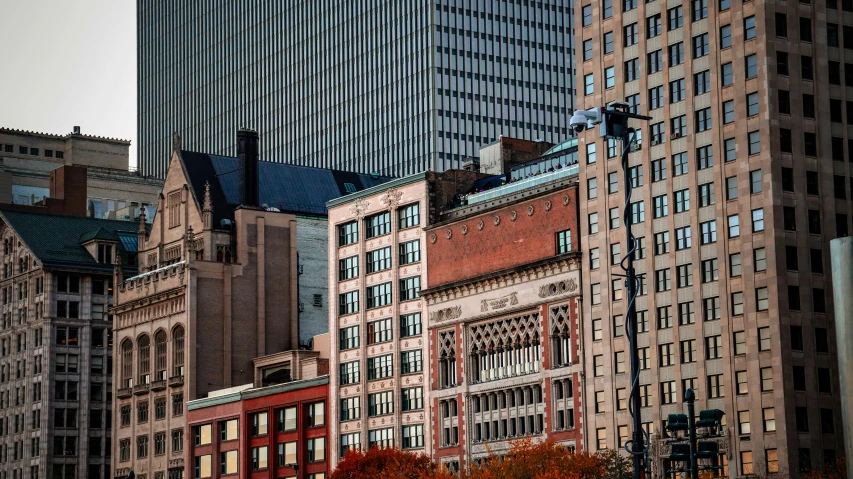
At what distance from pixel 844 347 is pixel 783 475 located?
5469cm

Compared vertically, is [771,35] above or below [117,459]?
above

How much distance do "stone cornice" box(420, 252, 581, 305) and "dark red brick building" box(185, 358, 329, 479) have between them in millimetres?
19157

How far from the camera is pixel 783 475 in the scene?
112750 millimetres

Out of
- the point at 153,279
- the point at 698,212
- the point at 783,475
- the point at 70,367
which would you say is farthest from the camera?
the point at 70,367

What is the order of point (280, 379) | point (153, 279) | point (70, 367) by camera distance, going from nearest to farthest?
point (280, 379), point (153, 279), point (70, 367)

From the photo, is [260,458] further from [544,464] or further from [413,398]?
[544,464]

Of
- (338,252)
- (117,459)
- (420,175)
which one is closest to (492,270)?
(420,175)

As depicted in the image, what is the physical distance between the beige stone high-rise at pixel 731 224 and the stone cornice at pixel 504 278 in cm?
212

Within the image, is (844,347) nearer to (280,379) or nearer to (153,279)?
(280,379)

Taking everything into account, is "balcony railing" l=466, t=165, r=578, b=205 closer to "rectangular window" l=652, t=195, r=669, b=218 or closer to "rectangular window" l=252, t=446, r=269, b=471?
"rectangular window" l=652, t=195, r=669, b=218

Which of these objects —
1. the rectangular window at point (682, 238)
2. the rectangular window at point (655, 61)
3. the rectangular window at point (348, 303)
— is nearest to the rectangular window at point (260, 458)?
the rectangular window at point (348, 303)

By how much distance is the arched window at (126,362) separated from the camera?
183125mm

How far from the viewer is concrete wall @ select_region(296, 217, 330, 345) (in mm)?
173125

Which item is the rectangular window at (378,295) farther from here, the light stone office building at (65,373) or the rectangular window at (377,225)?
the light stone office building at (65,373)
